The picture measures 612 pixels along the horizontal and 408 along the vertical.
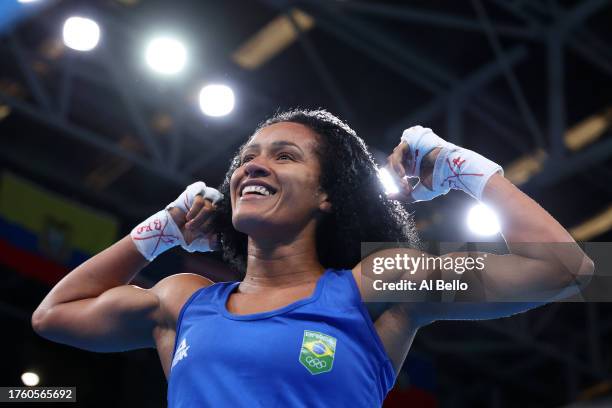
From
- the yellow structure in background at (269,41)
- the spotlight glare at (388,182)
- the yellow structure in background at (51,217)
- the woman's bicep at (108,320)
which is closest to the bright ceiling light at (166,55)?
the yellow structure in background at (269,41)

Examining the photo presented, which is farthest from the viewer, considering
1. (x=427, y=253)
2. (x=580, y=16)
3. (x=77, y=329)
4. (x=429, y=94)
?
(x=429, y=94)

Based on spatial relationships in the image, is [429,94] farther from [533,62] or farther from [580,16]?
[580,16]

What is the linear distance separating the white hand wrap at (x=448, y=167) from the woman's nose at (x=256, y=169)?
409 millimetres

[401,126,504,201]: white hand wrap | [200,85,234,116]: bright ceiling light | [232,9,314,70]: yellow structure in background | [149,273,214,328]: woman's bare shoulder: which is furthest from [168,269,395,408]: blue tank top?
[232,9,314,70]: yellow structure in background

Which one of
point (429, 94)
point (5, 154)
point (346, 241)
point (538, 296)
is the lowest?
point (538, 296)

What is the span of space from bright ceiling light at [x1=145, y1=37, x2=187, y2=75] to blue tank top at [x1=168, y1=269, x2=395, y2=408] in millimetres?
4946

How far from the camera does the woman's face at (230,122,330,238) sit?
2.41 metres

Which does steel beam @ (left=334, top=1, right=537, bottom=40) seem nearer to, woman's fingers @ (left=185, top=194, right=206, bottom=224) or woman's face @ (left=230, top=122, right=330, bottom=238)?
woman's face @ (left=230, top=122, right=330, bottom=238)

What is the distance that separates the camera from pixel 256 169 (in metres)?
2.48

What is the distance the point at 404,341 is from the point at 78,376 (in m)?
7.09

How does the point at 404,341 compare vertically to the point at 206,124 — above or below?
below

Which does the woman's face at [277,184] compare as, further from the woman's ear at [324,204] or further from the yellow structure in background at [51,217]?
the yellow structure in background at [51,217]

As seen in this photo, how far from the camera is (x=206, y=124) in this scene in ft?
26.2

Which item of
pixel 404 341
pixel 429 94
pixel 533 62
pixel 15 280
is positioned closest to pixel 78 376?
pixel 15 280
